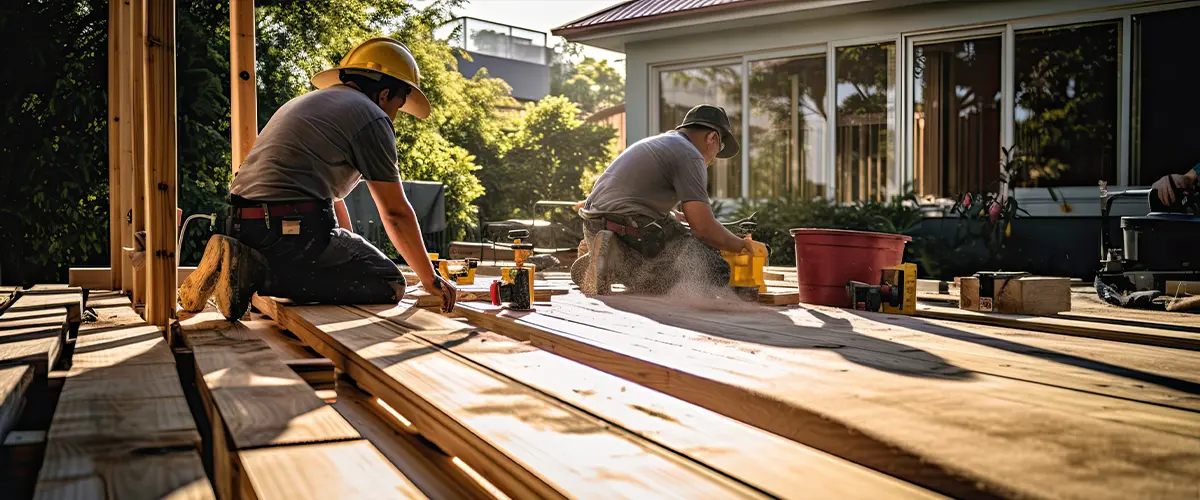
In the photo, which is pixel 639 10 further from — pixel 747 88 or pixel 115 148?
pixel 115 148

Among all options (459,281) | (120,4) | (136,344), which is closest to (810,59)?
(459,281)

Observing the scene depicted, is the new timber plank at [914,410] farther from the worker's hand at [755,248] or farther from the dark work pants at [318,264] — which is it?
the worker's hand at [755,248]

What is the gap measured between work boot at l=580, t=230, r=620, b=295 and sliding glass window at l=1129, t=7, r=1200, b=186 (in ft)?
19.8

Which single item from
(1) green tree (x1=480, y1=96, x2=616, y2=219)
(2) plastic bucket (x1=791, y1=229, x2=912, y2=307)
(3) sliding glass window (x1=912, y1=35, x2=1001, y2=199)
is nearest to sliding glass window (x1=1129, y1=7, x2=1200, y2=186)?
(3) sliding glass window (x1=912, y1=35, x2=1001, y2=199)

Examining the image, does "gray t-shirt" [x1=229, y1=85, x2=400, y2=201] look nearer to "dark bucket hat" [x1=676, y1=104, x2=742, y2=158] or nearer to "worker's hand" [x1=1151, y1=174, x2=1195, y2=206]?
"dark bucket hat" [x1=676, y1=104, x2=742, y2=158]

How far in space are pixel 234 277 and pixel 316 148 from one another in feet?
2.07

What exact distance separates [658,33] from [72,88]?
21.1 feet

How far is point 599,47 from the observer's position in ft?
38.1

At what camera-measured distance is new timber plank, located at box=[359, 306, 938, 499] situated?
1.13 metres

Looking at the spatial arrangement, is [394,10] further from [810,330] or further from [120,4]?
[810,330]

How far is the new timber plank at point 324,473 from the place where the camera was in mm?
1129

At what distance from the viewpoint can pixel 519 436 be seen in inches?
52.9

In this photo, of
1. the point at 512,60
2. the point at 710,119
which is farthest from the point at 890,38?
the point at 512,60

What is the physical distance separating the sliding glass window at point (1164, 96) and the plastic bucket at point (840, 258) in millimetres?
5519
